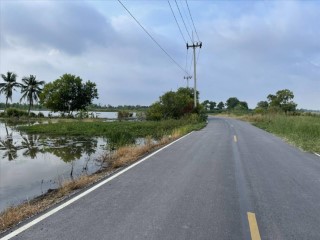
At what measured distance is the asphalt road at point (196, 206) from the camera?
5.18 m

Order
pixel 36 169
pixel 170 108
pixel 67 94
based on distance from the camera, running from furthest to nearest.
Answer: pixel 67 94, pixel 170 108, pixel 36 169

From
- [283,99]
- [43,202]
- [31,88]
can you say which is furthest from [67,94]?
[43,202]

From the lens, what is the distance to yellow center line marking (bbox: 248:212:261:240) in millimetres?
5031

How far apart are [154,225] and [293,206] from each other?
116 inches

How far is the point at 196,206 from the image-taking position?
6.49m

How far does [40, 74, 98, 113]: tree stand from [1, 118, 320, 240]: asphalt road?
2578 inches

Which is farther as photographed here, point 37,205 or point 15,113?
point 15,113

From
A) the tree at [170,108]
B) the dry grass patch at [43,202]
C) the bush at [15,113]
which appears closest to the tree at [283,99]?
the tree at [170,108]

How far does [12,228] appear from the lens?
5.48 m

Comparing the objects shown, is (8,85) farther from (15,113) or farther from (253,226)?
(253,226)

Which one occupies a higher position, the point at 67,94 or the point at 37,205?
the point at 67,94

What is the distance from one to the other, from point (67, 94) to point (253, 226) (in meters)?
71.5

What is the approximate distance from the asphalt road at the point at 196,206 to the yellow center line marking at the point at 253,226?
0.05 ft

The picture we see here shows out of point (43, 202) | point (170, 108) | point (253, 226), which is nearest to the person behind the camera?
point (253, 226)
